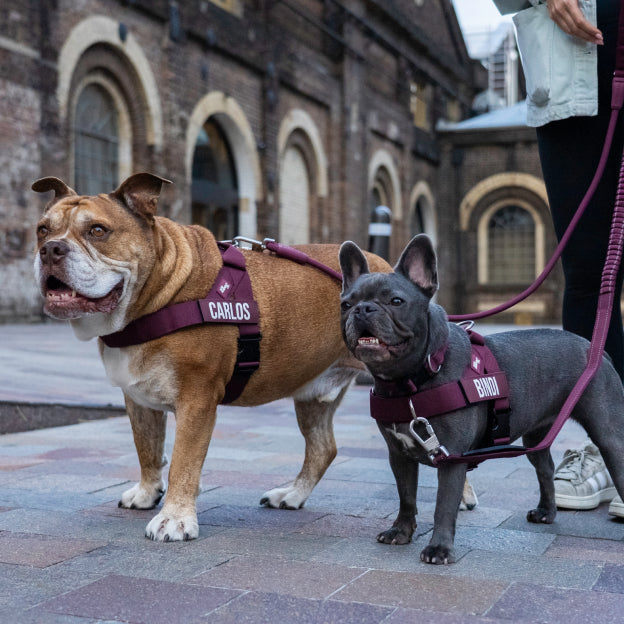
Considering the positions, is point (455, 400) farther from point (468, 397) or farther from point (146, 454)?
point (146, 454)

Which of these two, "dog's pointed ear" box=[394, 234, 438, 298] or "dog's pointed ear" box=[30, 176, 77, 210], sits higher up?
"dog's pointed ear" box=[30, 176, 77, 210]

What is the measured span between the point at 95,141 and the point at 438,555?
13.8 metres

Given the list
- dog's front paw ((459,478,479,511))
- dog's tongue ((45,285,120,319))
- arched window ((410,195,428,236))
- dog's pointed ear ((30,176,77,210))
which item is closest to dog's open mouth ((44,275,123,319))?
dog's tongue ((45,285,120,319))

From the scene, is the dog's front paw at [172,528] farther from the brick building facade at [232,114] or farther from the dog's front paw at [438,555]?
the brick building facade at [232,114]

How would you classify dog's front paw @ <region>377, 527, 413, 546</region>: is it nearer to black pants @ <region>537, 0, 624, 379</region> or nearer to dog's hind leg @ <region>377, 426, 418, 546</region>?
dog's hind leg @ <region>377, 426, 418, 546</region>

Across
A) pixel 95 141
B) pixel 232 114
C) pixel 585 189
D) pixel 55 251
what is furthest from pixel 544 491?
pixel 232 114

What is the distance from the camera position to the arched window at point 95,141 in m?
14.9

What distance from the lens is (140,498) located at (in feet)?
11.0

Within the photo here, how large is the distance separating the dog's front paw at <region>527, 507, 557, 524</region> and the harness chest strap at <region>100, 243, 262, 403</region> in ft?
3.66

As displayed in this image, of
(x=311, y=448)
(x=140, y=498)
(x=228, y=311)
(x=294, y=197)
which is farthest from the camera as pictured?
(x=294, y=197)

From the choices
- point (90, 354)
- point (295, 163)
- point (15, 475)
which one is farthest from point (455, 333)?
point (295, 163)

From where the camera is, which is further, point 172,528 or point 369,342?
point 172,528

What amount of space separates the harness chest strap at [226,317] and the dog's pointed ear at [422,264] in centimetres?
65

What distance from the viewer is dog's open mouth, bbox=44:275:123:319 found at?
2.80m
